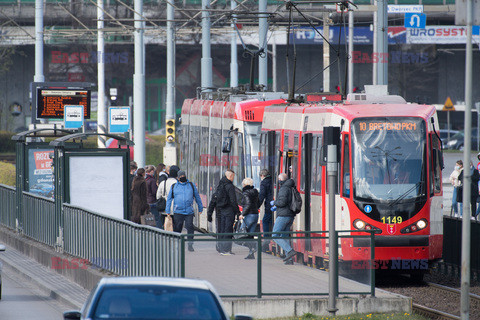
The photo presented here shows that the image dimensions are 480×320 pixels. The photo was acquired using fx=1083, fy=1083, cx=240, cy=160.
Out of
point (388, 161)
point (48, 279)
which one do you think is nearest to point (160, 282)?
point (48, 279)

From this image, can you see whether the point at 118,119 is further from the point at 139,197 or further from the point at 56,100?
the point at 139,197

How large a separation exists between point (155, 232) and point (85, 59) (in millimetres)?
52867

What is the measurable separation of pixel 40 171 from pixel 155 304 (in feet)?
52.0

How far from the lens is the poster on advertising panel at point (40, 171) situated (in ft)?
75.0

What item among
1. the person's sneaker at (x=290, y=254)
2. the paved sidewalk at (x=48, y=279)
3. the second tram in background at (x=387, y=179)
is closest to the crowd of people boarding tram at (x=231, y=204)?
the second tram in background at (x=387, y=179)

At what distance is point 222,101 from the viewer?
24875 millimetres

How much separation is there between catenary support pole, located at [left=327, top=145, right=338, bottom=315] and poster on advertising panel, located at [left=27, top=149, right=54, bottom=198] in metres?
10.5

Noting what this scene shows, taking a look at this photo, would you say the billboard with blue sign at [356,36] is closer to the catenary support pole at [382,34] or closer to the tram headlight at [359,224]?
the catenary support pole at [382,34]

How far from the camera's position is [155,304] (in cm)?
770

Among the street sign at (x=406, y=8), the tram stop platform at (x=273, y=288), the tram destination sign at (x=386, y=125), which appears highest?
the street sign at (x=406, y=8)

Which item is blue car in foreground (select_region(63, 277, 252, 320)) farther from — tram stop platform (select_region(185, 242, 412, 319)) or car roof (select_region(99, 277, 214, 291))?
tram stop platform (select_region(185, 242, 412, 319))

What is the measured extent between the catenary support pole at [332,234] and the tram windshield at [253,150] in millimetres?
7786

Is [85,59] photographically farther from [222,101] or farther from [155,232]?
[155,232]

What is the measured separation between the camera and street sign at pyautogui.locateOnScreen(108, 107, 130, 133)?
2433 centimetres
